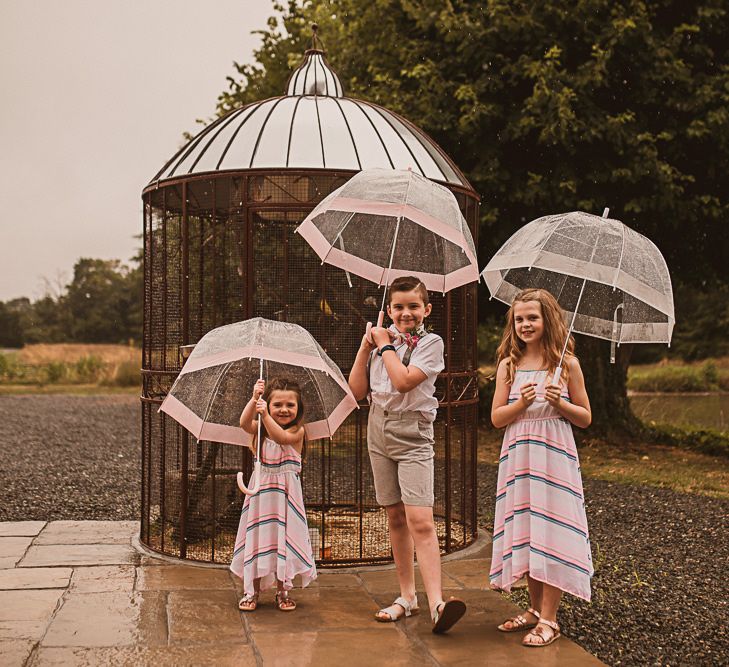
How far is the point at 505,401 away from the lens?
4.66 meters

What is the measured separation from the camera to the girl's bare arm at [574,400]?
4.41 m

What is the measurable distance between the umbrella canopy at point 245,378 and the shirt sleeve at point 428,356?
525 mm

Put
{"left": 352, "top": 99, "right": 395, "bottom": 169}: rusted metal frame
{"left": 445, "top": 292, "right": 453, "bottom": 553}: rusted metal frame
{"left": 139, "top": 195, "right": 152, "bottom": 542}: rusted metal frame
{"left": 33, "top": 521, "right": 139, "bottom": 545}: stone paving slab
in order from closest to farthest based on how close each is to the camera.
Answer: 1. {"left": 352, "top": 99, "right": 395, "bottom": 169}: rusted metal frame
2. {"left": 445, "top": 292, "right": 453, "bottom": 553}: rusted metal frame
3. {"left": 139, "top": 195, "right": 152, "bottom": 542}: rusted metal frame
4. {"left": 33, "top": 521, "right": 139, "bottom": 545}: stone paving slab

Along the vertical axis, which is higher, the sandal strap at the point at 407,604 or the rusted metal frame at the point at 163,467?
the rusted metal frame at the point at 163,467

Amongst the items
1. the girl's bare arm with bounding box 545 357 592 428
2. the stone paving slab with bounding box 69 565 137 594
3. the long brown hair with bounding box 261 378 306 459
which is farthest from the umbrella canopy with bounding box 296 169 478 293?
the stone paving slab with bounding box 69 565 137 594

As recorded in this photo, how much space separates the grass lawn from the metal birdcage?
4.40m

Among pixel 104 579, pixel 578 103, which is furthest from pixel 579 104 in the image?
pixel 104 579

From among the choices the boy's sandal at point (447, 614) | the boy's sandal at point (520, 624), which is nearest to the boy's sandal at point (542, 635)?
the boy's sandal at point (520, 624)

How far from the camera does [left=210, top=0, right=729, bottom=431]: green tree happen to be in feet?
39.4

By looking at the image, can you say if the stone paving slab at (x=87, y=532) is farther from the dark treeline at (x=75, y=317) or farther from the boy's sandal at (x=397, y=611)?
the dark treeline at (x=75, y=317)

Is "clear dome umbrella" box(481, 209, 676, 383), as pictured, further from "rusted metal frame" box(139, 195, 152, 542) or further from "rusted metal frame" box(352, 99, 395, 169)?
"rusted metal frame" box(139, 195, 152, 542)

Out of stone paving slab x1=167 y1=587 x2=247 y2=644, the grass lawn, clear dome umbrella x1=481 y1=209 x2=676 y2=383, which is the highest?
clear dome umbrella x1=481 y1=209 x2=676 y2=383

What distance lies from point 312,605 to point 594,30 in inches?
389

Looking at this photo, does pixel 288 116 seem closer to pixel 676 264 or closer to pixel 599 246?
pixel 599 246
